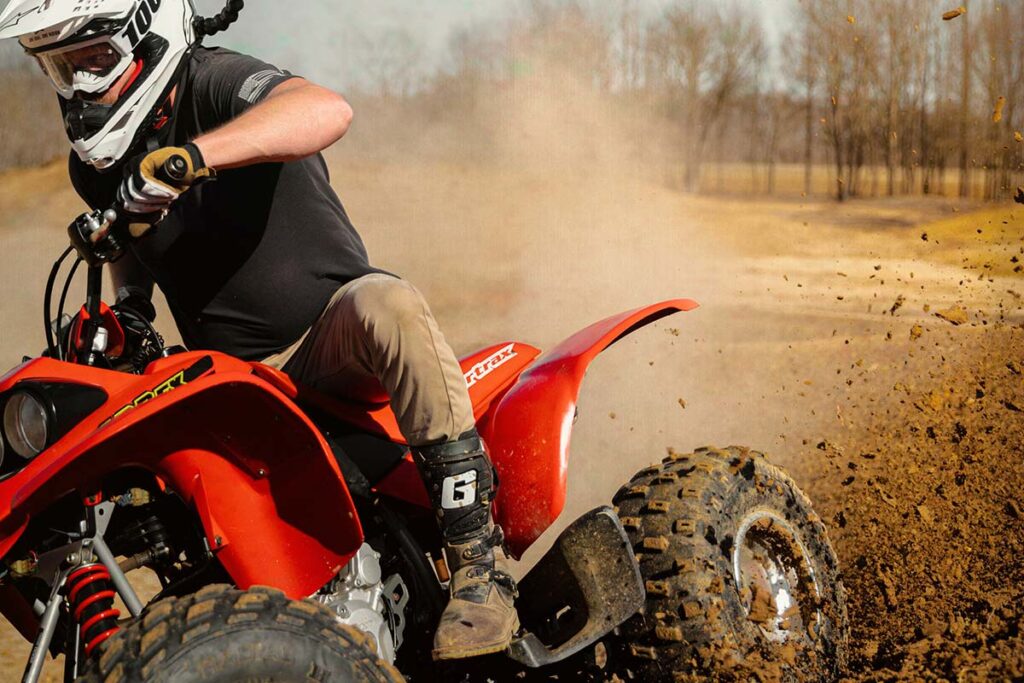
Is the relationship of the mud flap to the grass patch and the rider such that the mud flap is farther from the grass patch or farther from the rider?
the grass patch

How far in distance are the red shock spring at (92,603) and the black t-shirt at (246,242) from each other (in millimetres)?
737

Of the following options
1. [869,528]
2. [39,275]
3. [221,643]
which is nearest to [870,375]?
[869,528]

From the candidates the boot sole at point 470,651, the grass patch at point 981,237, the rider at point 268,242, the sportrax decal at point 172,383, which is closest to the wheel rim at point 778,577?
the rider at point 268,242

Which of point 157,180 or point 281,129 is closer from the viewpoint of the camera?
point 157,180

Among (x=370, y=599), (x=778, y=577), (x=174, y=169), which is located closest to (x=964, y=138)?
(x=778, y=577)

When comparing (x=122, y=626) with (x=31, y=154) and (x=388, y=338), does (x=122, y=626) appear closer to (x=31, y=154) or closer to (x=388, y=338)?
(x=388, y=338)

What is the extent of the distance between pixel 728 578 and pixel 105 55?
2.17 m

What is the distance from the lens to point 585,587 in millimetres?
2979

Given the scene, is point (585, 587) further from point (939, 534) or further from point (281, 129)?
point (939, 534)

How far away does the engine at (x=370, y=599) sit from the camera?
107 inches

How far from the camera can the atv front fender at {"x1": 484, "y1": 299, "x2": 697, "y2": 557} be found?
306cm

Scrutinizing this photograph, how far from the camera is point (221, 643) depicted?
221cm

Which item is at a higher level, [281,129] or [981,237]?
[281,129]

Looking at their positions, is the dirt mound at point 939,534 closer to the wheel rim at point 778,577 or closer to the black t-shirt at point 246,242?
the wheel rim at point 778,577
